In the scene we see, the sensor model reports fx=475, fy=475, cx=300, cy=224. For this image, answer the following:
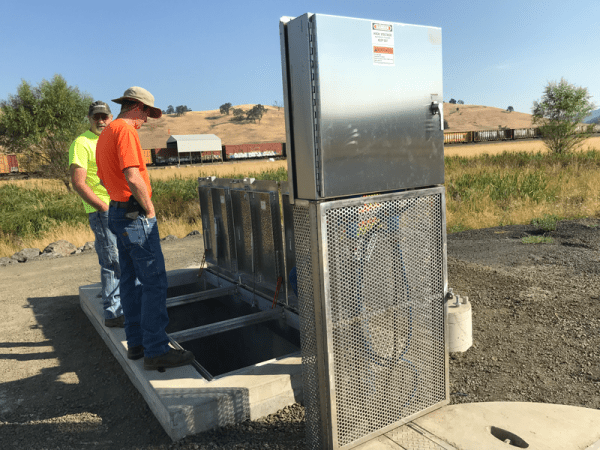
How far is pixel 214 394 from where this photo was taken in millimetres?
3264

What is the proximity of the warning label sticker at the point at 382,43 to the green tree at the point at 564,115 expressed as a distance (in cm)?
2603

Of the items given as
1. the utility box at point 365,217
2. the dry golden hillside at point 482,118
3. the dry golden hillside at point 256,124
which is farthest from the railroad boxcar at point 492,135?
the utility box at point 365,217

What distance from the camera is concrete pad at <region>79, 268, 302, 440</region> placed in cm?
315

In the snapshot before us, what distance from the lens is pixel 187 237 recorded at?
11.2 meters

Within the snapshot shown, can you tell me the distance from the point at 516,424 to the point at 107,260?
3794 mm

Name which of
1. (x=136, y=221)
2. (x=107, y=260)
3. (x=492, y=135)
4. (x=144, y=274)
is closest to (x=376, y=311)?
(x=144, y=274)

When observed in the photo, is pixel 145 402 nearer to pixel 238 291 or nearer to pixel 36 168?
pixel 238 291

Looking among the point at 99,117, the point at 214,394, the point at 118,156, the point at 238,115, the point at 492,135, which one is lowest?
the point at 214,394

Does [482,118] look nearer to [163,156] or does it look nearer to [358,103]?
[163,156]

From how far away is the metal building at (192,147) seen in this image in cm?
6028

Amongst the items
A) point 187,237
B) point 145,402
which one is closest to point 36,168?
point 187,237

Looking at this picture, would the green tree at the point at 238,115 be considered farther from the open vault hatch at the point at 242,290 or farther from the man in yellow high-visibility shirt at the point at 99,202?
the man in yellow high-visibility shirt at the point at 99,202

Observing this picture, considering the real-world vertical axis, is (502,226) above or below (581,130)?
below

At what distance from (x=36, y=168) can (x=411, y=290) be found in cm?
2520
